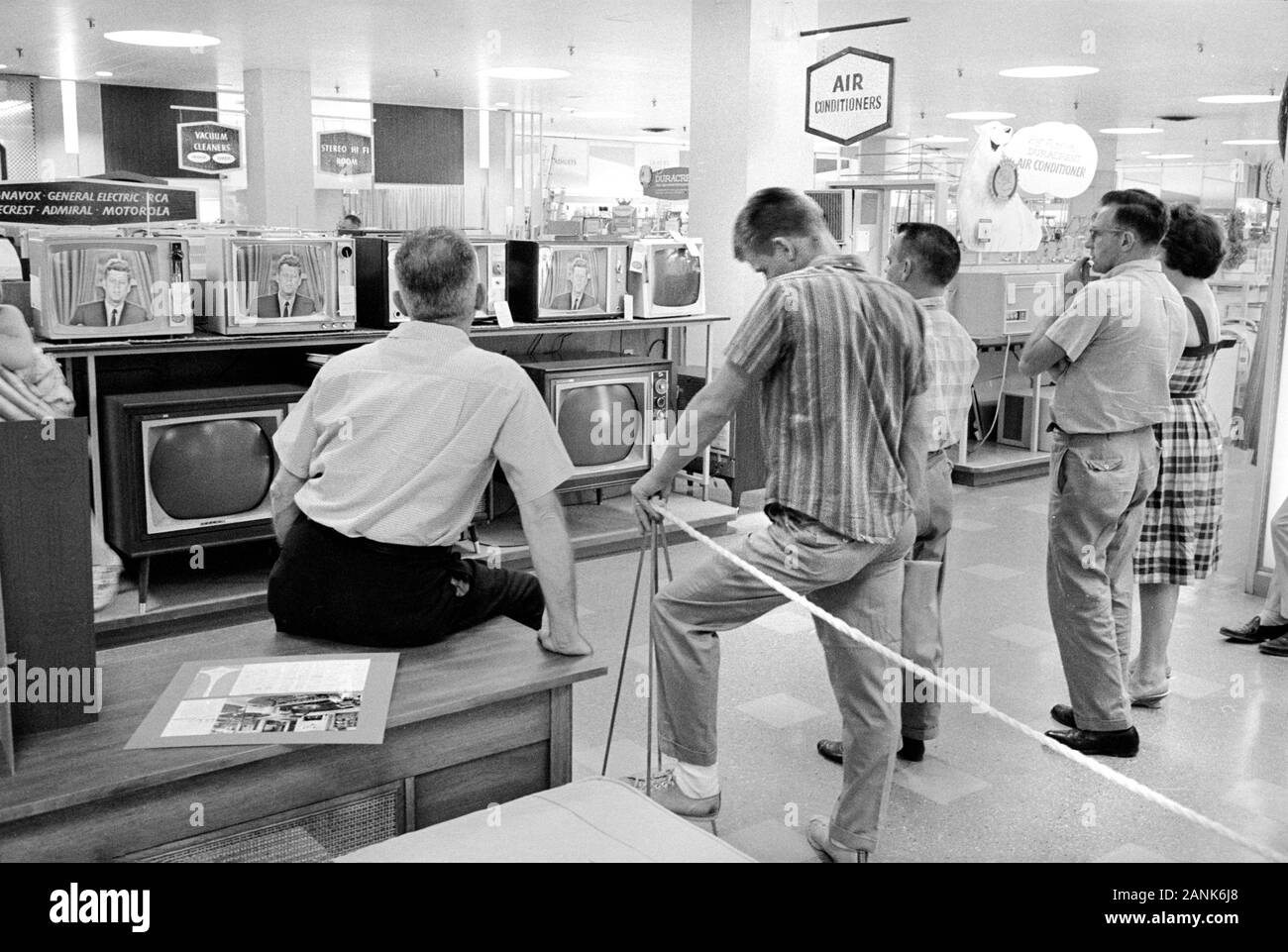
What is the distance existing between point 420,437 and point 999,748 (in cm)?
228

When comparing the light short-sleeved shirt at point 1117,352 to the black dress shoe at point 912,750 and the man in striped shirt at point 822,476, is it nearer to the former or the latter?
the man in striped shirt at point 822,476

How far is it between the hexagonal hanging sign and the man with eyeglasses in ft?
10.2

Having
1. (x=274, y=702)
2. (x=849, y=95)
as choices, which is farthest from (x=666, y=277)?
(x=274, y=702)

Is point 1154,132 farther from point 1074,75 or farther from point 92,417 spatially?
point 92,417

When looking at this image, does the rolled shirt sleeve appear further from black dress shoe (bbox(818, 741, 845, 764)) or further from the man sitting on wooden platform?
black dress shoe (bbox(818, 741, 845, 764))

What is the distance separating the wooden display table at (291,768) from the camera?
2.02 m

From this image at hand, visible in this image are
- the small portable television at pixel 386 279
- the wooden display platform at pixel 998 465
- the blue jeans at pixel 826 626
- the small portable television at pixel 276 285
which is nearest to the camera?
the blue jeans at pixel 826 626

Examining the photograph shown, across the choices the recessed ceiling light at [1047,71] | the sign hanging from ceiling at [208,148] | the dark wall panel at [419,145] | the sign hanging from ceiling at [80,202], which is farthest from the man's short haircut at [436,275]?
the dark wall panel at [419,145]

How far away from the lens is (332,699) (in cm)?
236

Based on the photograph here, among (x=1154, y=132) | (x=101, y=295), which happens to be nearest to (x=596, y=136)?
(x=1154, y=132)

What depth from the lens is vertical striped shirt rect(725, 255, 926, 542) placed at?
292 centimetres

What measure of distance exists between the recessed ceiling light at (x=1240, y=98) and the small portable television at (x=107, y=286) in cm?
1337

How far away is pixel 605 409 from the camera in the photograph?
6223 millimetres
